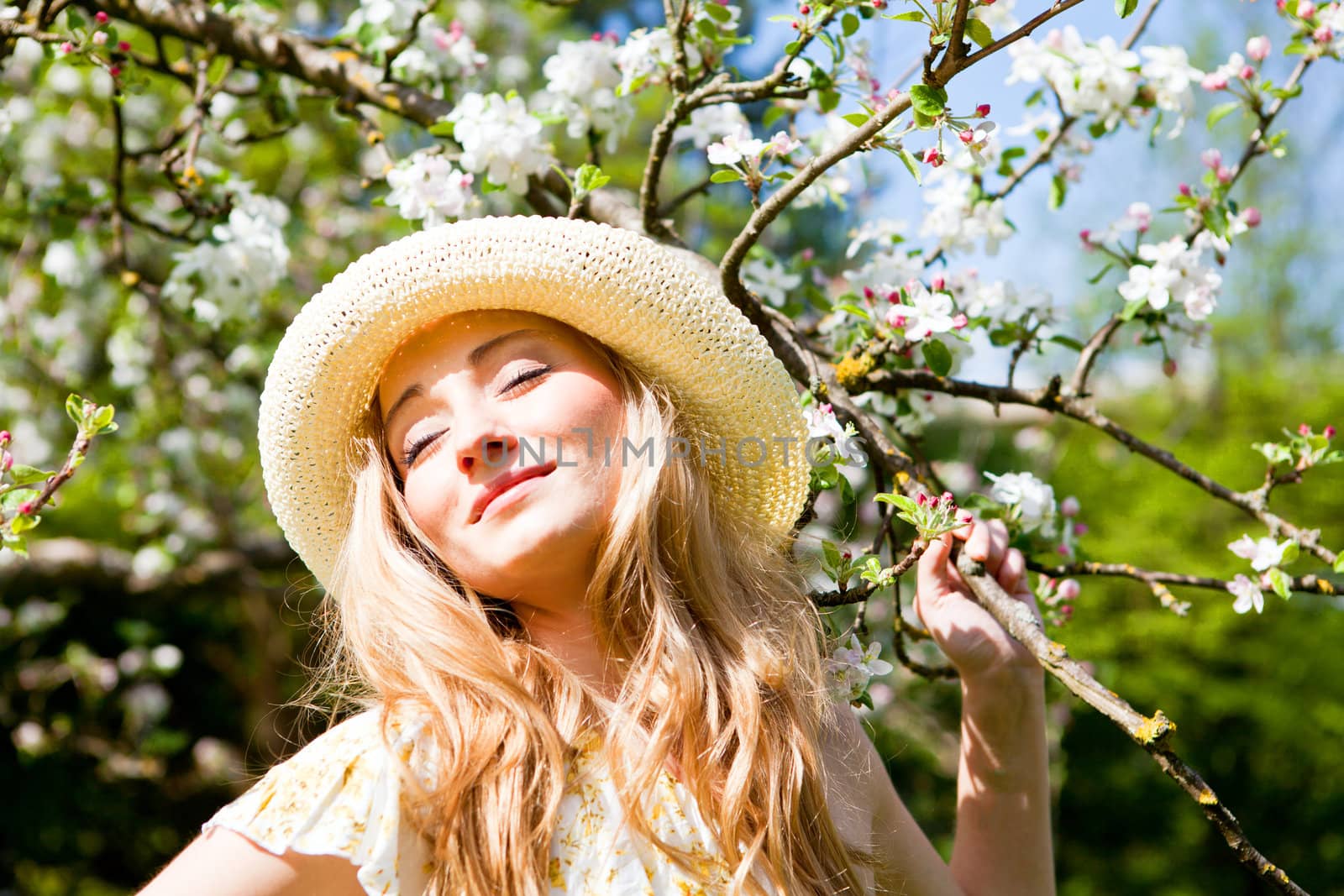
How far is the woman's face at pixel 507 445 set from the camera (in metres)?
1.50

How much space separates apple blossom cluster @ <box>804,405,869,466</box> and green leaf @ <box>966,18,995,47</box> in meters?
0.55

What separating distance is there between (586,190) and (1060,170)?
108 centimetres

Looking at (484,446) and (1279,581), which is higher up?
(1279,581)

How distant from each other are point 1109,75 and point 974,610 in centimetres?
104

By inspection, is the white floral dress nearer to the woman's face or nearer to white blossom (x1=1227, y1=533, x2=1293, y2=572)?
the woman's face

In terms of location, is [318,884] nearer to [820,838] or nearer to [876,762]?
[820,838]

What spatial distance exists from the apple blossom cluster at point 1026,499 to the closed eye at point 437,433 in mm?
768

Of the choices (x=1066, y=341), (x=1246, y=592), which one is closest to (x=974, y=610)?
(x=1246, y=592)

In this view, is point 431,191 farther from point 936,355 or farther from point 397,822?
point 397,822

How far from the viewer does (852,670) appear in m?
1.65

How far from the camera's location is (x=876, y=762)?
179 centimetres

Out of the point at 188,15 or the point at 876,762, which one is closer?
the point at 876,762

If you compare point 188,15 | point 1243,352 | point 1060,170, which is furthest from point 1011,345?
point 1243,352

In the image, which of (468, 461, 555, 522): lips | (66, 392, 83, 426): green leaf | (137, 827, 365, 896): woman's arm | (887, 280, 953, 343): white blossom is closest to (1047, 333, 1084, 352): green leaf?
(887, 280, 953, 343): white blossom
